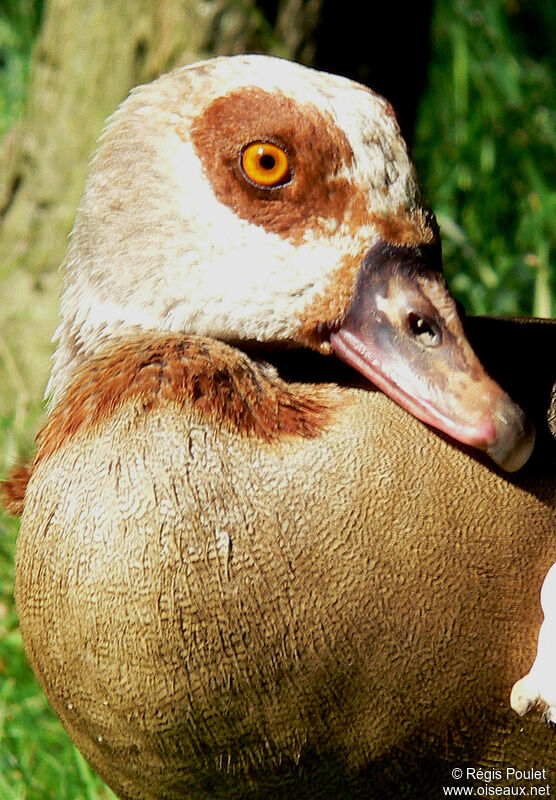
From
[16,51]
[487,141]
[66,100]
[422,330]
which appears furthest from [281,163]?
[16,51]

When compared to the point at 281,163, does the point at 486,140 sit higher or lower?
higher

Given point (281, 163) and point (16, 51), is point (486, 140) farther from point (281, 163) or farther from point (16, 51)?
point (281, 163)

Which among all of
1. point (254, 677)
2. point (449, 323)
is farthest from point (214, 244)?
point (254, 677)

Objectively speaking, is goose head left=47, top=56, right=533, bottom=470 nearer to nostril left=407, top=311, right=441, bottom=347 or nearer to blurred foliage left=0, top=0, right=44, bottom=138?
nostril left=407, top=311, right=441, bottom=347

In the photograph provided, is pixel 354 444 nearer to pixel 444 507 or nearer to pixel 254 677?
pixel 444 507

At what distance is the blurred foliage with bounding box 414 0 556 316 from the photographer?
165 inches

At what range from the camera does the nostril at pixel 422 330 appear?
5.98 feet

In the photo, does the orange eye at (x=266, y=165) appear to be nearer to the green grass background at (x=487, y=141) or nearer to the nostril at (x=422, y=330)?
the nostril at (x=422, y=330)

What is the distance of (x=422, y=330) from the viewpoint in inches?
72.1

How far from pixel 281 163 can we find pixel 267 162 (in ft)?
0.08

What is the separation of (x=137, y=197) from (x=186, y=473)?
577mm

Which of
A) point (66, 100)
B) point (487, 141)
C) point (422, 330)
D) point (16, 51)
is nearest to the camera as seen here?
point (422, 330)

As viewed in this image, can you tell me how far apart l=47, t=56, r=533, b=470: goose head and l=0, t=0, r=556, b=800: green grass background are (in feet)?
6.22

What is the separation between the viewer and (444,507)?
5.81ft
